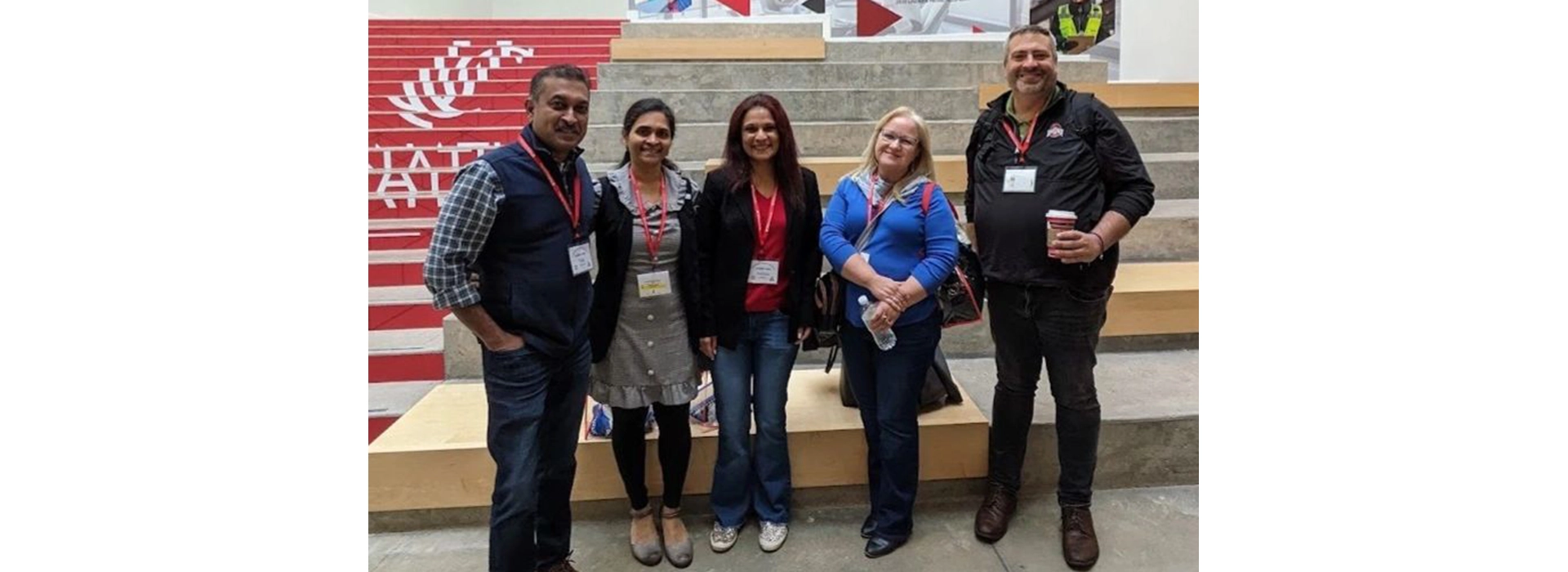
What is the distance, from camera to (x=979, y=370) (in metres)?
3.01

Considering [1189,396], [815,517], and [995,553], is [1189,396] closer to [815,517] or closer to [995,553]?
[995,553]

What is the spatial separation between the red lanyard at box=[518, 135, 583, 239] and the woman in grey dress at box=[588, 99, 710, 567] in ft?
0.41

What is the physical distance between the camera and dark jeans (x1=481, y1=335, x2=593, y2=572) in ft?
5.48

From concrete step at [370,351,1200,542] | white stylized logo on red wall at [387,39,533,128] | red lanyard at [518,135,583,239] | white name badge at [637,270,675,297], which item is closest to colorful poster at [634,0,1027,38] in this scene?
white stylized logo on red wall at [387,39,533,128]

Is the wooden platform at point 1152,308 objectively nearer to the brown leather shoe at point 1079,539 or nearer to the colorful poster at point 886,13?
the brown leather shoe at point 1079,539

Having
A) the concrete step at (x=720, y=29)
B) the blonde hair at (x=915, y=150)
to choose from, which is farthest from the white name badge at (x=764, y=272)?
the concrete step at (x=720, y=29)

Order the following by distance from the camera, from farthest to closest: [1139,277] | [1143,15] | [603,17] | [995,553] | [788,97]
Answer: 1. [603,17]
2. [1143,15]
3. [788,97]
4. [1139,277]
5. [995,553]

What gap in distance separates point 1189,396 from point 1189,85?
119 inches

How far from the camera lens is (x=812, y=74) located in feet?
17.1

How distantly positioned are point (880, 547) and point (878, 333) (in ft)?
2.23

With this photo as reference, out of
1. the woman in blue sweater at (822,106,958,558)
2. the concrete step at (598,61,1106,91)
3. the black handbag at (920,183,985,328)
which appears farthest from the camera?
the concrete step at (598,61,1106,91)

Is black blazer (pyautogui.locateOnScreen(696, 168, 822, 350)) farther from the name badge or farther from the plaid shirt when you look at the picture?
the plaid shirt

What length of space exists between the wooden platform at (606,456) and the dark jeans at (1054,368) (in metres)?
0.18

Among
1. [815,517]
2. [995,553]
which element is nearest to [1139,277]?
[995,553]
